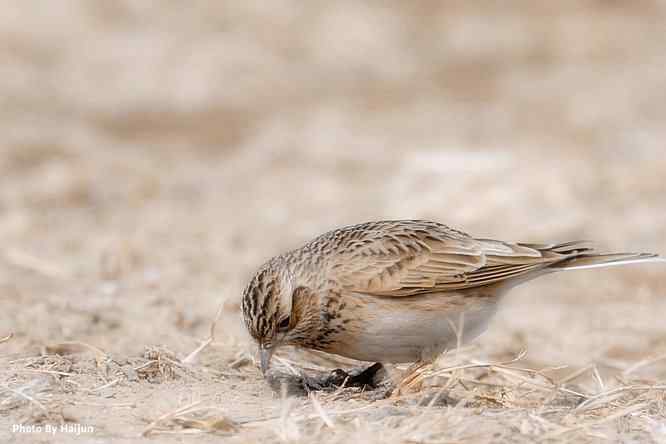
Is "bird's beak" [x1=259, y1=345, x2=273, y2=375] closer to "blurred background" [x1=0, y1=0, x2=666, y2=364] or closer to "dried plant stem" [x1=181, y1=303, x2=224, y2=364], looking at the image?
"dried plant stem" [x1=181, y1=303, x2=224, y2=364]

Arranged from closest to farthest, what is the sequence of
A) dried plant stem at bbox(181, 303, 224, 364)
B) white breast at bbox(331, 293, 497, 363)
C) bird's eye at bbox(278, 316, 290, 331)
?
white breast at bbox(331, 293, 497, 363), bird's eye at bbox(278, 316, 290, 331), dried plant stem at bbox(181, 303, 224, 364)

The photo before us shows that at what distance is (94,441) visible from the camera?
486cm

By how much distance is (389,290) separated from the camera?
6.05m

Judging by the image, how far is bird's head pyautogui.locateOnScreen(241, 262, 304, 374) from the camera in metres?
5.96

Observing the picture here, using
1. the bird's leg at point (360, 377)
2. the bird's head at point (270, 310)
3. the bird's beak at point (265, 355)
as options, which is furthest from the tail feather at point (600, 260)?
the bird's beak at point (265, 355)

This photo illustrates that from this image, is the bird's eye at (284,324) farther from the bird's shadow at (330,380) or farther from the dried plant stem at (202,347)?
the dried plant stem at (202,347)

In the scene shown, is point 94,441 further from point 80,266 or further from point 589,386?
point 80,266

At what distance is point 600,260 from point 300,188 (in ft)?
24.1

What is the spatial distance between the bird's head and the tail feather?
4.86ft

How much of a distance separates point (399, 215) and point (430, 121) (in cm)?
409

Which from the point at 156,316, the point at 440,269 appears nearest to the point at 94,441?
the point at 440,269

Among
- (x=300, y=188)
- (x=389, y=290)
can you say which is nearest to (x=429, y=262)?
(x=389, y=290)

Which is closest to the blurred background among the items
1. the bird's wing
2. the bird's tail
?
the bird's wing

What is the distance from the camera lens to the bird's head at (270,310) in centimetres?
596
